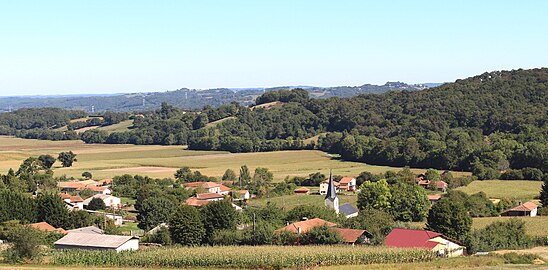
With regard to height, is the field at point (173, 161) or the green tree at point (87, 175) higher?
the green tree at point (87, 175)

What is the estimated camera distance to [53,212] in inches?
1848

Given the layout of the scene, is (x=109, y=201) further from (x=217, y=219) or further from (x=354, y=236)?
(x=354, y=236)

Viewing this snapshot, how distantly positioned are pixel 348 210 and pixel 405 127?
51785 millimetres

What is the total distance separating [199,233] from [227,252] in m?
6.08

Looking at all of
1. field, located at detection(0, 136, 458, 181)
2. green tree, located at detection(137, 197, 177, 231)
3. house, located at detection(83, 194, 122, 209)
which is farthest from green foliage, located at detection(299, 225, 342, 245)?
field, located at detection(0, 136, 458, 181)

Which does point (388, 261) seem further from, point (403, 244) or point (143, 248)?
point (143, 248)

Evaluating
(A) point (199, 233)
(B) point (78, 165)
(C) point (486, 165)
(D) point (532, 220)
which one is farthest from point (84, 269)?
(B) point (78, 165)

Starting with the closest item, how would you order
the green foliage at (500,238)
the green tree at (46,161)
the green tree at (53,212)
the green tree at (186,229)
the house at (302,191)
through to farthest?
the green foliage at (500,238), the green tree at (186,229), the green tree at (53,212), the house at (302,191), the green tree at (46,161)

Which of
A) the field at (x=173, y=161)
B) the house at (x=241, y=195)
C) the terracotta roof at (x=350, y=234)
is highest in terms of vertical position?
the terracotta roof at (x=350, y=234)

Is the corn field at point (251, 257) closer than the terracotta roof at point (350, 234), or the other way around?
the corn field at point (251, 257)

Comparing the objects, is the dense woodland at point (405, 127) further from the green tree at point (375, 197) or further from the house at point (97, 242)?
the house at point (97, 242)

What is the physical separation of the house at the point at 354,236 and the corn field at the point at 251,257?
5.22ft

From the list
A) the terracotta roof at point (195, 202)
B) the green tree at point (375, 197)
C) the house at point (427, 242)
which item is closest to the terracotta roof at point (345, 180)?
the green tree at point (375, 197)

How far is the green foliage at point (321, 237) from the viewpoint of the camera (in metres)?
37.0
